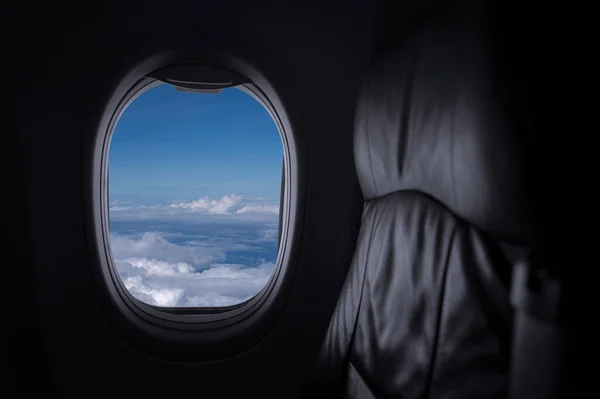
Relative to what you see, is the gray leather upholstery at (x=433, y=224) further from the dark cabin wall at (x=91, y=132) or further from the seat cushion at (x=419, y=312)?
the dark cabin wall at (x=91, y=132)

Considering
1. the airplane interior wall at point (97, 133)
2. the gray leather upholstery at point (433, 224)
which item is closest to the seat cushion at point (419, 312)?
the gray leather upholstery at point (433, 224)

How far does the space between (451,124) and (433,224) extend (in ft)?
0.56

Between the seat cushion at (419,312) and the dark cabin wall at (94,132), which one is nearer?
the seat cushion at (419,312)

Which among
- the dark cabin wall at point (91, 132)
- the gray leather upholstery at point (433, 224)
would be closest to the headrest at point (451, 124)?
the gray leather upholstery at point (433, 224)

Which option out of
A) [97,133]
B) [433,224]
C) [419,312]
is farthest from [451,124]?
[97,133]

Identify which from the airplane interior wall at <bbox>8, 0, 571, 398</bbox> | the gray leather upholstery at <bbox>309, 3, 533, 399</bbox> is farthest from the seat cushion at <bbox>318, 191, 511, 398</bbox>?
the airplane interior wall at <bbox>8, 0, 571, 398</bbox>

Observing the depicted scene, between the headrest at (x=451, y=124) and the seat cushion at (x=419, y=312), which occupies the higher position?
the headrest at (x=451, y=124)

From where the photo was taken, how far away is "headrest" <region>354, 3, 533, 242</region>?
0.54 meters

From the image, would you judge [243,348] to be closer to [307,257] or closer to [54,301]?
[307,257]

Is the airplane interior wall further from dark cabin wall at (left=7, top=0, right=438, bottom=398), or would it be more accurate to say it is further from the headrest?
the headrest

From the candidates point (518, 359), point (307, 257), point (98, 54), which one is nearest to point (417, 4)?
point (307, 257)

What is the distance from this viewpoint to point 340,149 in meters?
1.80

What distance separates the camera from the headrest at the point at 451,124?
54 cm

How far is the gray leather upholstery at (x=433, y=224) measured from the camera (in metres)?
0.57
